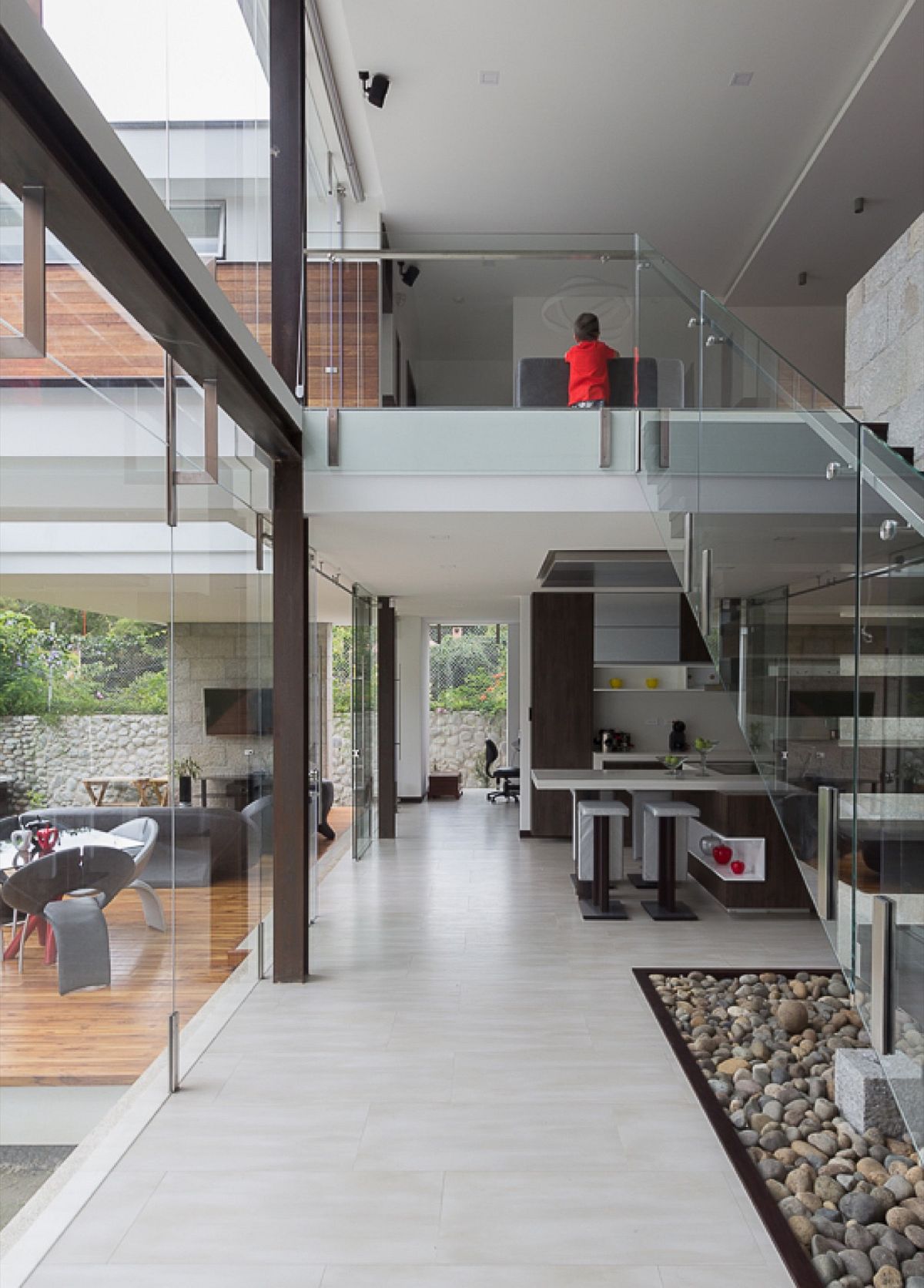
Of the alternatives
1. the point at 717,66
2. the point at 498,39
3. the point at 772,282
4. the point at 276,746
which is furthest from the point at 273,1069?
the point at 772,282

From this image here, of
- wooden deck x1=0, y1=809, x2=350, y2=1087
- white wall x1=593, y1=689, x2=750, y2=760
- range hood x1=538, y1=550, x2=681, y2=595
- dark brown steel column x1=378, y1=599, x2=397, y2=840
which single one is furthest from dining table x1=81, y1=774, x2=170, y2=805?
white wall x1=593, y1=689, x2=750, y2=760

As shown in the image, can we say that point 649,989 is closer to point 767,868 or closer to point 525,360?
point 767,868

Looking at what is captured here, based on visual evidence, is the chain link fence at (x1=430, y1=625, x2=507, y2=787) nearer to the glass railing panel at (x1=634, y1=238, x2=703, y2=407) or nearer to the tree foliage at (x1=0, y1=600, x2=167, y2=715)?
the glass railing panel at (x1=634, y1=238, x2=703, y2=407)

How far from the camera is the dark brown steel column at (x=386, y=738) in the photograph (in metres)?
10.0

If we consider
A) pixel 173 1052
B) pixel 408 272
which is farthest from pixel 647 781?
pixel 173 1052

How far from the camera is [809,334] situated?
9758mm

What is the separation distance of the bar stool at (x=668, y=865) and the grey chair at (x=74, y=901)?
452cm

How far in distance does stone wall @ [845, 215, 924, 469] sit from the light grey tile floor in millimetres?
2540

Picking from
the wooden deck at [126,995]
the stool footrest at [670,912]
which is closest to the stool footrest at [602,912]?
the stool footrest at [670,912]

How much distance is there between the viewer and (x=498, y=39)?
548cm

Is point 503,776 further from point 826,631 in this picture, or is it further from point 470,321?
point 826,631

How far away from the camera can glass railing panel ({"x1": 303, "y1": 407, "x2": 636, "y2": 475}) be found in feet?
16.9

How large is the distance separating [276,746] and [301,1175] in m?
2.37

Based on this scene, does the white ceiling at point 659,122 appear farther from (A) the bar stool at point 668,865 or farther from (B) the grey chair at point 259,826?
(A) the bar stool at point 668,865
